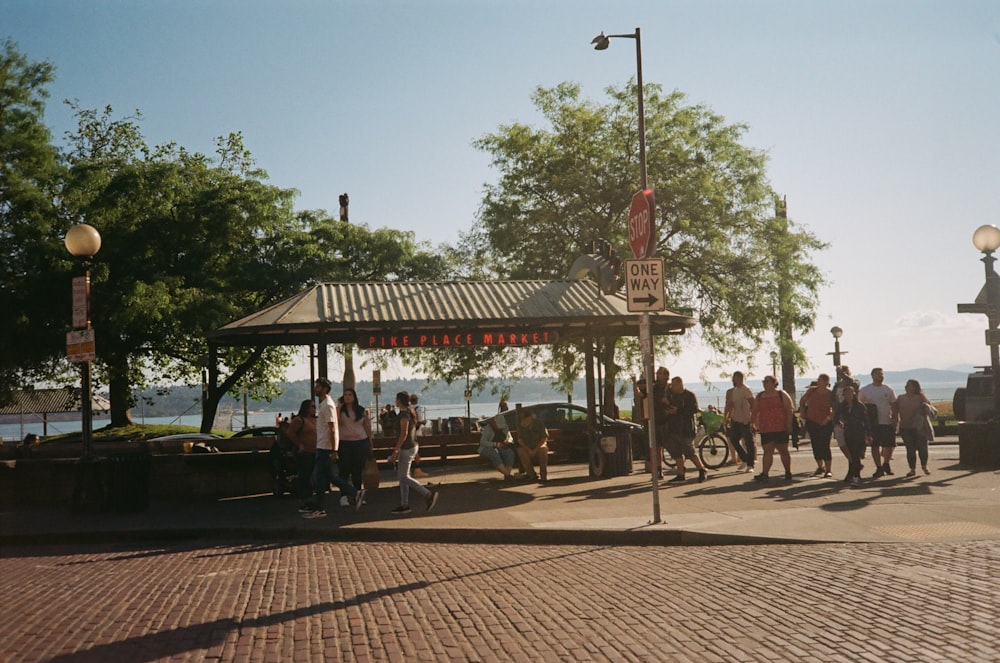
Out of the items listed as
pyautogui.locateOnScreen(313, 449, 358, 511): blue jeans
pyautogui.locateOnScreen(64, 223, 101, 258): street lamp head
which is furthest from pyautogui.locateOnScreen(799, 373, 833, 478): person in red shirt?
pyautogui.locateOnScreen(64, 223, 101, 258): street lamp head

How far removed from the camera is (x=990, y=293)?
1762 cm

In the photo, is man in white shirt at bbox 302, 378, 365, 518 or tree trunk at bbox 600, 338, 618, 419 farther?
tree trunk at bbox 600, 338, 618, 419

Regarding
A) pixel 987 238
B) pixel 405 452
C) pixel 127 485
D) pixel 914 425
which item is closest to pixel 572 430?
pixel 914 425

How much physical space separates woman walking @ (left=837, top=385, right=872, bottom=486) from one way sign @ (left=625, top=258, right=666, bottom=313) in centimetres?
572

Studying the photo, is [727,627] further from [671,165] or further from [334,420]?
[671,165]

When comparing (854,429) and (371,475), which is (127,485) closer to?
(371,475)

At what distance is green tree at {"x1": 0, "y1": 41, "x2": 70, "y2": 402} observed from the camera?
3019 cm

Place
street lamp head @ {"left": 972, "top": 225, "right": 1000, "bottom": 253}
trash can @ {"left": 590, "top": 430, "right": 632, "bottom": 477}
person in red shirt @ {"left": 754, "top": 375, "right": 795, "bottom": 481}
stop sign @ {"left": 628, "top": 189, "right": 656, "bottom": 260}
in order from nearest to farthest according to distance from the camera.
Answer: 1. stop sign @ {"left": 628, "top": 189, "right": 656, "bottom": 260}
2. person in red shirt @ {"left": 754, "top": 375, "right": 795, "bottom": 481}
3. street lamp head @ {"left": 972, "top": 225, "right": 1000, "bottom": 253}
4. trash can @ {"left": 590, "top": 430, "right": 632, "bottom": 477}

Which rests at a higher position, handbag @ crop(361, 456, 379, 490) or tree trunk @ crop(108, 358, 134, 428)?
tree trunk @ crop(108, 358, 134, 428)

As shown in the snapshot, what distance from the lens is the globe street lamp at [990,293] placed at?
1759cm

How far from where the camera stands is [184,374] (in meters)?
40.0

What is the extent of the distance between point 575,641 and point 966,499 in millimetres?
9058

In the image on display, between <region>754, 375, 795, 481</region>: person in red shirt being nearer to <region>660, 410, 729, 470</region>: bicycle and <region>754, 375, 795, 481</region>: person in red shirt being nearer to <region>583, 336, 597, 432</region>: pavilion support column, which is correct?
<region>660, 410, 729, 470</region>: bicycle

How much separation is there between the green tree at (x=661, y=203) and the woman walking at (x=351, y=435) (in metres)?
19.3
